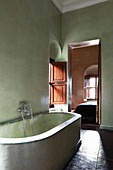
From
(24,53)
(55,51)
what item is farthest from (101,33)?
(24,53)

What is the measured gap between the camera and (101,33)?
13.0 ft

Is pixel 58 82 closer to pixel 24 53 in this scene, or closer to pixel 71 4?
pixel 24 53

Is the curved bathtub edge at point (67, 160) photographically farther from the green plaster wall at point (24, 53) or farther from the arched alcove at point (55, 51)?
the arched alcove at point (55, 51)

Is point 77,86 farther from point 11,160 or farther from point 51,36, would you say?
point 11,160

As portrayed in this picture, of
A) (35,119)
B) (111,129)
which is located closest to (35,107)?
(35,119)

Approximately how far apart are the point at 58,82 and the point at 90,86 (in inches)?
160

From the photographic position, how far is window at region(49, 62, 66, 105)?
4.24 meters

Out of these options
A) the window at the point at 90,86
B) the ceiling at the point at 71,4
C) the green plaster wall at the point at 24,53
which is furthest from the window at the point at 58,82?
the window at the point at 90,86

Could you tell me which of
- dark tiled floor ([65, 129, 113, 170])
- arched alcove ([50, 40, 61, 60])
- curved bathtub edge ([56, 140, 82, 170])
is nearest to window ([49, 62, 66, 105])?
arched alcove ([50, 40, 61, 60])

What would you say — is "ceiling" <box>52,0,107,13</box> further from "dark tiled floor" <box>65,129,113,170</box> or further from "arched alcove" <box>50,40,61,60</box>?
"dark tiled floor" <box>65,129,113,170</box>

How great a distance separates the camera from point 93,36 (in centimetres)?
404

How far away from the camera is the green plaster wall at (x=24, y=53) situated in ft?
7.53

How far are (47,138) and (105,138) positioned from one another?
2113 millimetres

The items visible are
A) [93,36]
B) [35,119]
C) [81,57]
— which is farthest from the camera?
[81,57]
